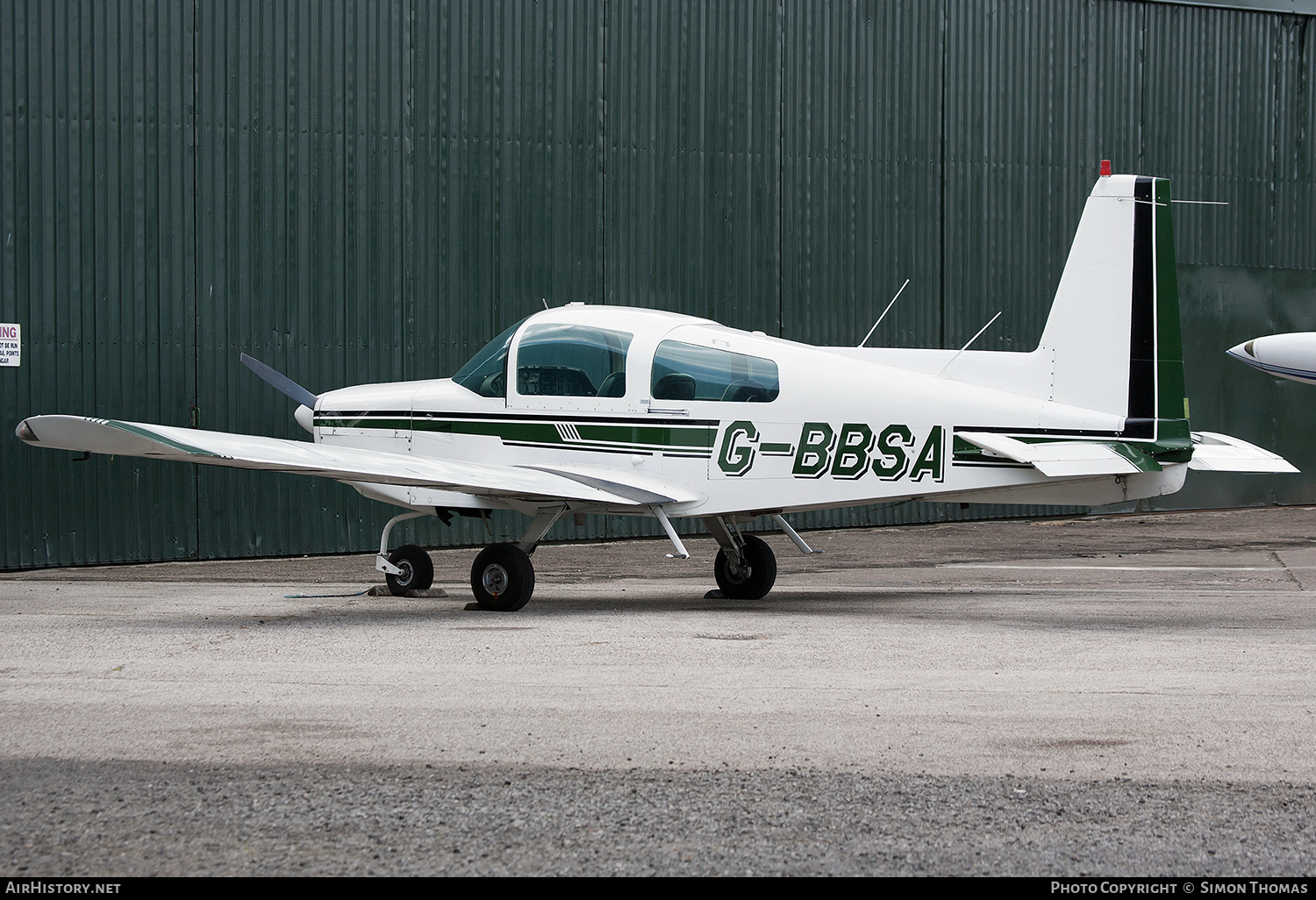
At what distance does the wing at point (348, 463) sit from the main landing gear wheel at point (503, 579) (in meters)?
0.45

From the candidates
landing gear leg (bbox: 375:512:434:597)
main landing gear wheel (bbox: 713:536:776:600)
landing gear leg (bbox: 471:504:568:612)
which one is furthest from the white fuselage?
main landing gear wheel (bbox: 713:536:776:600)

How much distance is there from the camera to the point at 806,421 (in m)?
9.88

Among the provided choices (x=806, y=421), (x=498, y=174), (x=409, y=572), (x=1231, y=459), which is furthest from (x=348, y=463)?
(x=498, y=174)

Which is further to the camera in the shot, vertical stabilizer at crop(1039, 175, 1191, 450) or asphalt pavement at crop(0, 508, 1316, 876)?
vertical stabilizer at crop(1039, 175, 1191, 450)

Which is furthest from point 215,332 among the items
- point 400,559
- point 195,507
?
point 400,559

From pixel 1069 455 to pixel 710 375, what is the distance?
2.70m

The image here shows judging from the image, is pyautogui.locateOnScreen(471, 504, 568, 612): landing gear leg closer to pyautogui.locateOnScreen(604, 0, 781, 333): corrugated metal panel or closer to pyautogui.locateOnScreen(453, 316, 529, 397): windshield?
pyautogui.locateOnScreen(453, 316, 529, 397): windshield

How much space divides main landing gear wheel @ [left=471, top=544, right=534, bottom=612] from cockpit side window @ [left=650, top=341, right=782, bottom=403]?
1667mm

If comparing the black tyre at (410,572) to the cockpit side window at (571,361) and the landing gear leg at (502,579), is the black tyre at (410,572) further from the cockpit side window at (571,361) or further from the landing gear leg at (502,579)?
the cockpit side window at (571,361)

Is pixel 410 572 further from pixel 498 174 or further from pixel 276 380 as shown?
pixel 498 174

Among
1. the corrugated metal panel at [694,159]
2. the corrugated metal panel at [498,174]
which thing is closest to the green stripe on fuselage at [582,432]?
the corrugated metal panel at [498,174]

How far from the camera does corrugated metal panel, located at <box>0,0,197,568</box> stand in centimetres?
1525

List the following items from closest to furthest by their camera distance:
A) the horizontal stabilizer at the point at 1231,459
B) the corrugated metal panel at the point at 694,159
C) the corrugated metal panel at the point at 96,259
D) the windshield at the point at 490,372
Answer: the horizontal stabilizer at the point at 1231,459, the windshield at the point at 490,372, the corrugated metal panel at the point at 96,259, the corrugated metal panel at the point at 694,159

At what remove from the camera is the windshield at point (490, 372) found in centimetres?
1077
